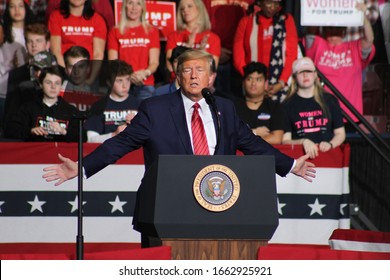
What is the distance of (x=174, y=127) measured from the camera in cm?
578

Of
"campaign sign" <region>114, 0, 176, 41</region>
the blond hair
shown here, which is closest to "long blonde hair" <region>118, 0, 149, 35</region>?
"campaign sign" <region>114, 0, 176, 41</region>

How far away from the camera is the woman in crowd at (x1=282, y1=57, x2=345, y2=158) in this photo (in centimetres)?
912

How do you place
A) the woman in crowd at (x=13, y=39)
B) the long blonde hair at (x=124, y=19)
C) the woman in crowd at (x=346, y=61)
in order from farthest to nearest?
1. the woman in crowd at (x=346, y=61)
2. the long blonde hair at (x=124, y=19)
3. the woman in crowd at (x=13, y=39)

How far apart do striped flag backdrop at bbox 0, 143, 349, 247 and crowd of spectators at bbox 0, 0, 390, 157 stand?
27 centimetres

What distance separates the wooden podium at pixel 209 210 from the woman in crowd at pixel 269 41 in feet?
16.0

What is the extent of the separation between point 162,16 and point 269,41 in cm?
126

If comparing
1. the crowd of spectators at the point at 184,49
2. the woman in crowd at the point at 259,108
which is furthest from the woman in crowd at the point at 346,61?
the woman in crowd at the point at 259,108

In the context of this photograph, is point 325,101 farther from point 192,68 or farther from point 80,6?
point 192,68

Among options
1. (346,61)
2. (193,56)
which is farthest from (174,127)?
(346,61)

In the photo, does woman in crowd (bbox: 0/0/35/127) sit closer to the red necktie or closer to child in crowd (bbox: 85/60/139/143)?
child in crowd (bbox: 85/60/139/143)

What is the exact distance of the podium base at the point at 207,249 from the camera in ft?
16.4

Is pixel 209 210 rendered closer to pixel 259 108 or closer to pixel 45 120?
pixel 45 120

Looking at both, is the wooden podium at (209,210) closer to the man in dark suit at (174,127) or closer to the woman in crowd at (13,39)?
the man in dark suit at (174,127)

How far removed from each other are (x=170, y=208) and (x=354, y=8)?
5.45 meters
